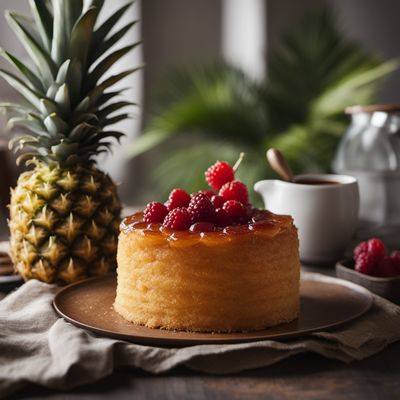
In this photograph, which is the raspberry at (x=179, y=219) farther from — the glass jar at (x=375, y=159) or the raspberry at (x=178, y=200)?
the glass jar at (x=375, y=159)

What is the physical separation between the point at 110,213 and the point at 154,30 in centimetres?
469

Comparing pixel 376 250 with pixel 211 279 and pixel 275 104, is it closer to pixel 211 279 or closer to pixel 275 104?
pixel 211 279

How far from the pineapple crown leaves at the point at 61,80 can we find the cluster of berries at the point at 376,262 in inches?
33.5

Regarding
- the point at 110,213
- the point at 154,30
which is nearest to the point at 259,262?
the point at 110,213

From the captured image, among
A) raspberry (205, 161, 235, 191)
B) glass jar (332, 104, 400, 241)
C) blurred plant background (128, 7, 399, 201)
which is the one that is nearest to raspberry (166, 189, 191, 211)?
raspberry (205, 161, 235, 191)

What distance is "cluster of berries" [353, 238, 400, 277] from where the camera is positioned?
2129mm

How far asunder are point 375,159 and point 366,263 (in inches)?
38.1

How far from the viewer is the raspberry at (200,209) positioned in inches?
71.8

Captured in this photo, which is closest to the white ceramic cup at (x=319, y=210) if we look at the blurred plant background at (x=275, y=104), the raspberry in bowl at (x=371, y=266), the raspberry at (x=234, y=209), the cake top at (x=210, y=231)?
the raspberry in bowl at (x=371, y=266)

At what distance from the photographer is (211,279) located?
1.75 metres

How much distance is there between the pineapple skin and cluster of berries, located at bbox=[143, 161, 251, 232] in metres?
0.34

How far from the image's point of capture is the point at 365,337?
65.1 inches

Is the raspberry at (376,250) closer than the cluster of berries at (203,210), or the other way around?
the cluster of berries at (203,210)

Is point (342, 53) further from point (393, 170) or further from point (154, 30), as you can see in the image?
point (393, 170)
